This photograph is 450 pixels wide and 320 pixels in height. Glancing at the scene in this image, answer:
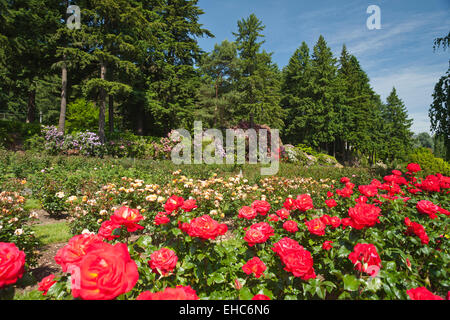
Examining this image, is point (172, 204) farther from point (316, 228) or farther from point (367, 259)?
point (367, 259)

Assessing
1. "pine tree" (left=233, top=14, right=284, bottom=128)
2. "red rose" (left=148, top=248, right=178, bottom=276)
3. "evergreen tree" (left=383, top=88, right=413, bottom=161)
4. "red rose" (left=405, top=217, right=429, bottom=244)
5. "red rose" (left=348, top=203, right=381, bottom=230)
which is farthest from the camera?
"evergreen tree" (left=383, top=88, right=413, bottom=161)

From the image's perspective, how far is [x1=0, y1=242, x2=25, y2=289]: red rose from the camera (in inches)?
39.3

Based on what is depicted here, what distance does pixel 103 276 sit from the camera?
0.83 metres

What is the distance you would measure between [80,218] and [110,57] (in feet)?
37.1

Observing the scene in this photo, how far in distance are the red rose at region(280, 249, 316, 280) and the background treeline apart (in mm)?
12991

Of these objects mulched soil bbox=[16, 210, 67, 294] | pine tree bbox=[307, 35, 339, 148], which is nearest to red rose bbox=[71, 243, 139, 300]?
mulched soil bbox=[16, 210, 67, 294]

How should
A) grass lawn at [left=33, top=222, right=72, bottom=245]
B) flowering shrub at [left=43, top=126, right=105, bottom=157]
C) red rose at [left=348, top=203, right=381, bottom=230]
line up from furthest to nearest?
flowering shrub at [left=43, top=126, right=105, bottom=157], grass lawn at [left=33, top=222, right=72, bottom=245], red rose at [left=348, top=203, right=381, bottom=230]

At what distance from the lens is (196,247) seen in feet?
5.66

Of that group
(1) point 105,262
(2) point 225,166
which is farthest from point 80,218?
(2) point 225,166

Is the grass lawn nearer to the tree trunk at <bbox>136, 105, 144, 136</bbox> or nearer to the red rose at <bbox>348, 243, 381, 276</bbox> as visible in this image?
the red rose at <bbox>348, 243, 381, 276</bbox>

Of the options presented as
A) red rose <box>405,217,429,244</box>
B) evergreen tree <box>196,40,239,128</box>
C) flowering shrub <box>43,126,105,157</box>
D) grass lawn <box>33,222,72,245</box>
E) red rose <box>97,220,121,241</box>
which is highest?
evergreen tree <box>196,40,239,128</box>

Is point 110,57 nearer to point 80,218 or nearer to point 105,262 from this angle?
point 80,218

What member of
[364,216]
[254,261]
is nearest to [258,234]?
[254,261]
